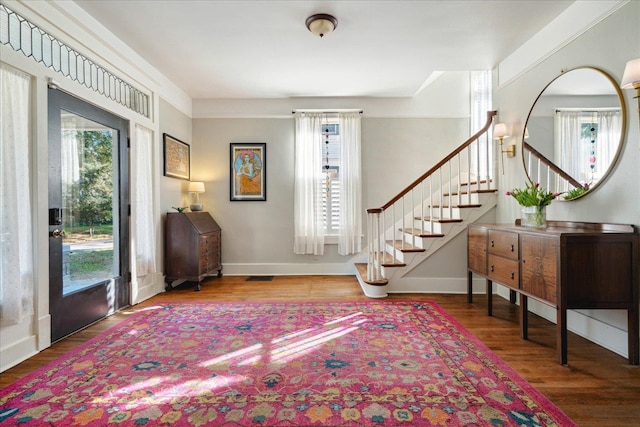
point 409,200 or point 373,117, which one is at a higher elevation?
point 373,117

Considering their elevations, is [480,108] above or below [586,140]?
above

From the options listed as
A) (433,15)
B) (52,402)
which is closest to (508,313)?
(433,15)

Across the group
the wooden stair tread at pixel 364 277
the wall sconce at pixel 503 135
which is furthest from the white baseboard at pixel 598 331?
the wall sconce at pixel 503 135

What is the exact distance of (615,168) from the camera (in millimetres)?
2311

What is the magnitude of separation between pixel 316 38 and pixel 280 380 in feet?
10.3

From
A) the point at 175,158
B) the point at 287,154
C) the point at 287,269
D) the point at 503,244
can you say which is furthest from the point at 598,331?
the point at 175,158

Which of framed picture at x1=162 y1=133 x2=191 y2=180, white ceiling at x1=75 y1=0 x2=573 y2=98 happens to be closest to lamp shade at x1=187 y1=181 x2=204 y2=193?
framed picture at x1=162 y1=133 x2=191 y2=180

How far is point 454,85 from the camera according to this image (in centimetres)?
491

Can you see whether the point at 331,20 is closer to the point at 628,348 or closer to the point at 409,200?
the point at 409,200

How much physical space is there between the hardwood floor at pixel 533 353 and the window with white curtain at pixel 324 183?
1.00 meters

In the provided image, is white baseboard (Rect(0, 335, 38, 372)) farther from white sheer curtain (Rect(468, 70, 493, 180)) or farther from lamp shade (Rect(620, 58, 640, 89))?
white sheer curtain (Rect(468, 70, 493, 180))

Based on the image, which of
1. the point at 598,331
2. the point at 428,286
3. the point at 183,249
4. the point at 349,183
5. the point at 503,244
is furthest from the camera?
the point at 349,183

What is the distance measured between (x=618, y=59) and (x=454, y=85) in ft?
9.09

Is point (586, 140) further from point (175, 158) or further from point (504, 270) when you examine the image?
point (175, 158)
